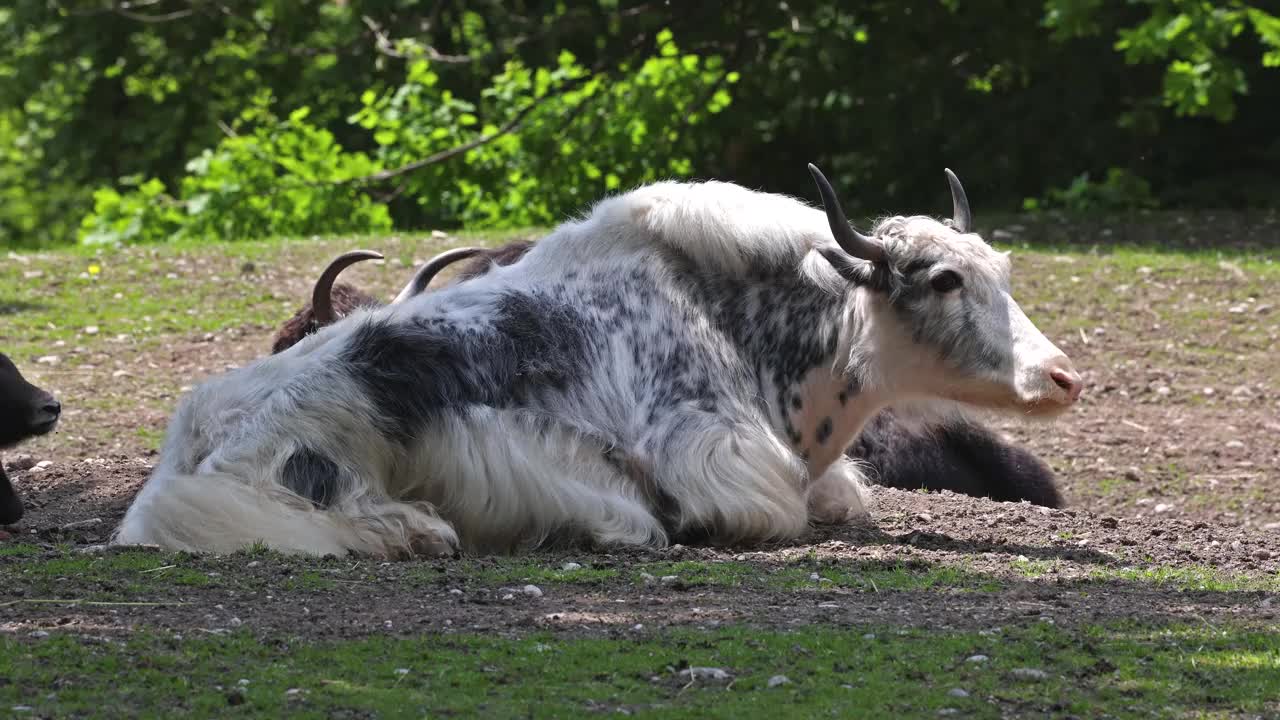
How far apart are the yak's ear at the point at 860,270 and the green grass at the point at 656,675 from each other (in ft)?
7.03

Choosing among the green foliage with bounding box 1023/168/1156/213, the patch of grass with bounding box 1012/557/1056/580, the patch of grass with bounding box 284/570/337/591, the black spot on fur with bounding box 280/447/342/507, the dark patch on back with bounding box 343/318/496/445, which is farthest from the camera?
the green foliage with bounding box 1023/168/1156/213

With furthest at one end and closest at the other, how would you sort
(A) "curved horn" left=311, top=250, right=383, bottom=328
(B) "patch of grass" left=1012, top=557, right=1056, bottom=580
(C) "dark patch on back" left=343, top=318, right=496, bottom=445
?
(A) "curved horn" left=311, top=250, right=383, bottom=328
(C) "dark patch on back" left=343, top=318, right=496, bottom=445
(B) "patch of grass" left=1012, top=557, right=1056, bottom=580

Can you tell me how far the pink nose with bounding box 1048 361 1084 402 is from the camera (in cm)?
620

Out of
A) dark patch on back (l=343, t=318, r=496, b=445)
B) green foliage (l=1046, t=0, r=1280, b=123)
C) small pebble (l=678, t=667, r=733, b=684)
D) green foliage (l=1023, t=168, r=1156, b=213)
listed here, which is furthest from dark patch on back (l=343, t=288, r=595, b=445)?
green foliage (l=1023, t=168, r=1156, b=213)

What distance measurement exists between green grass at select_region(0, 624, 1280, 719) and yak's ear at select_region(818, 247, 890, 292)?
2142mm

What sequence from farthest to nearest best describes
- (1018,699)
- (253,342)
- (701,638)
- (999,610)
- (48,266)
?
(48,266) < (253,342) < (999,610) < (701,638) < (1018,699)

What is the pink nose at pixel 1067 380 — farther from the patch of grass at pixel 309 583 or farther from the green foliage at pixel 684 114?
the green foliage at pixel 684 114

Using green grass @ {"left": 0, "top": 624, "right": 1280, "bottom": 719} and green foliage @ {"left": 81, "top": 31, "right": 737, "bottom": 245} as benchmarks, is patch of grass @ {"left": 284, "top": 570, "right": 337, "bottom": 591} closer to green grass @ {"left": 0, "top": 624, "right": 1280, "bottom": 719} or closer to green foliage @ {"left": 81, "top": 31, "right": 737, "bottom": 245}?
green grass @ {"left": 0, "top": 624, "right": 1280, "bottom": 719}

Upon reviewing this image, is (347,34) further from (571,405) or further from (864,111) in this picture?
(571,405)

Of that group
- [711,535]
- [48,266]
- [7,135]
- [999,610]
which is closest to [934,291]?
[711,535]

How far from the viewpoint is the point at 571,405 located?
643 centimetres

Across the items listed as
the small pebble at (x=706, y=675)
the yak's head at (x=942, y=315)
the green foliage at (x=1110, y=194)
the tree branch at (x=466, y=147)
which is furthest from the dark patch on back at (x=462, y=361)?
the tree branch at (x=466, y=147)

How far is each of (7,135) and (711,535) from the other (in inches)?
928

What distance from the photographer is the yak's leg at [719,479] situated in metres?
6.34
